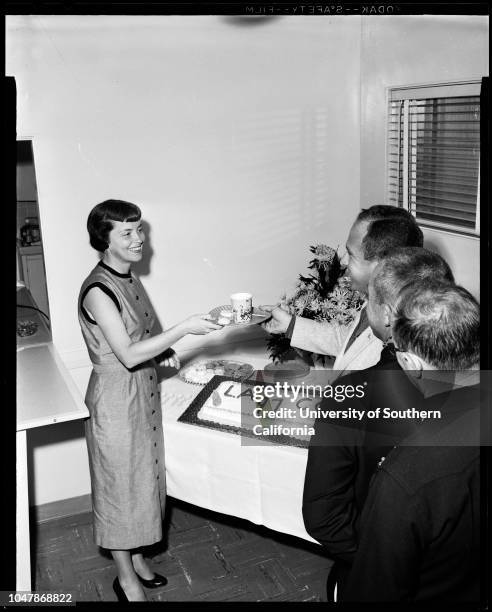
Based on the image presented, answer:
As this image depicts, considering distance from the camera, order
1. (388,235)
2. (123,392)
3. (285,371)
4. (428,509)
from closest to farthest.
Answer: (428,509), (388,235), (123,392), (285,371)

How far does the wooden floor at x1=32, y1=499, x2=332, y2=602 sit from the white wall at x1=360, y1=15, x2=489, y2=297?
4.64ft

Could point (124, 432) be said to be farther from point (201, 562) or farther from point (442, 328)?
point (442, 328)

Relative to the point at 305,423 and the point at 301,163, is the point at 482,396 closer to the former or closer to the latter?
the point at 305,423

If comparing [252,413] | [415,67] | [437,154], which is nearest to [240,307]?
[252,413]

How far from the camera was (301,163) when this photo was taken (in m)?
3.33

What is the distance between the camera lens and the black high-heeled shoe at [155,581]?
262 centimetres

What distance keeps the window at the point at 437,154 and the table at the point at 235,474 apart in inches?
54.2

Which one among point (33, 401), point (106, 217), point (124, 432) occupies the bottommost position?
point (124, 432)

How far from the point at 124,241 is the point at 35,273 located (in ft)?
2.50

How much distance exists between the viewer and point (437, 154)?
3004mm

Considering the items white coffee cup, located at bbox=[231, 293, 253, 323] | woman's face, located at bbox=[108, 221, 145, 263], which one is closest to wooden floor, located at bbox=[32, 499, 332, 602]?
white coffee cup, located at bbox=[231, 293, 253, 323]

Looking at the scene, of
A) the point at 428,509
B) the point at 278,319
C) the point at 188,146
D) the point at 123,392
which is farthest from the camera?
the point at 188,146

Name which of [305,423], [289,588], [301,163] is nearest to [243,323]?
[305,423]

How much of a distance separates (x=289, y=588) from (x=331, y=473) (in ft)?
4.10
